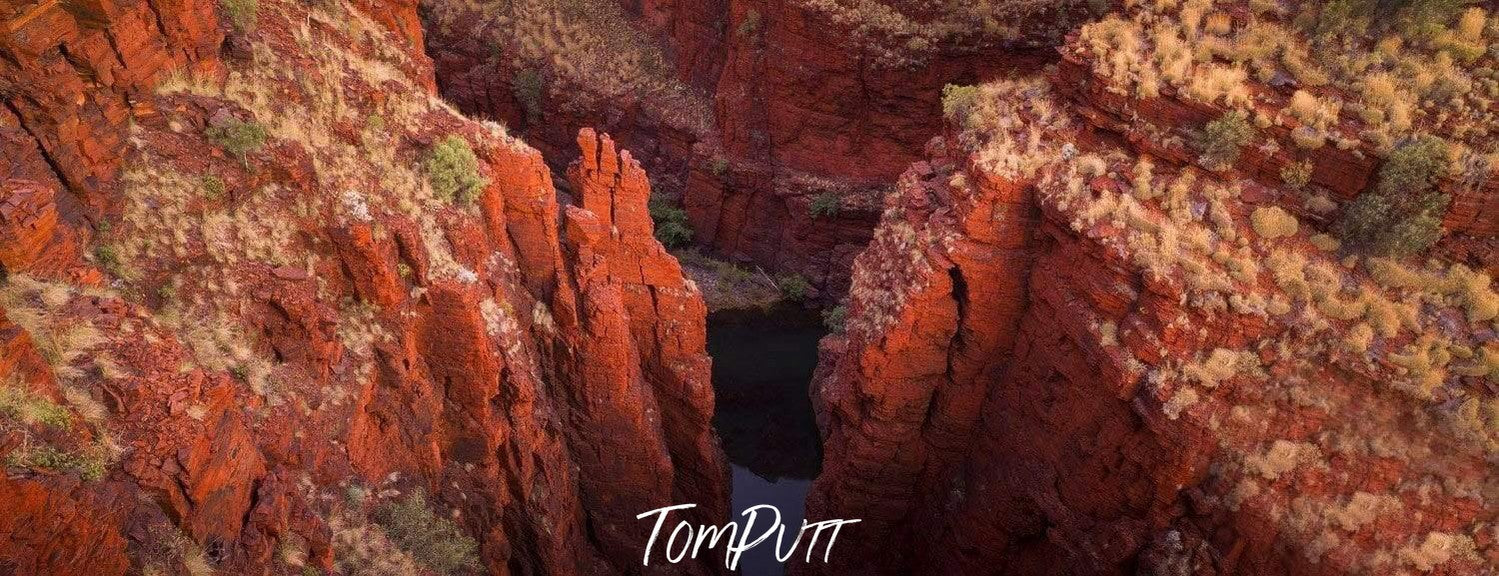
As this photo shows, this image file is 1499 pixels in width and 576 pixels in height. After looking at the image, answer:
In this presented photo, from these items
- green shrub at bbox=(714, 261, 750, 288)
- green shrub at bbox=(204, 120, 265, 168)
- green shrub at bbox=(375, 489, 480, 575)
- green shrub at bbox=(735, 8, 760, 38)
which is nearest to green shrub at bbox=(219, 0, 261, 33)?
green shrub at bbox=(204, 120, 265, 168)

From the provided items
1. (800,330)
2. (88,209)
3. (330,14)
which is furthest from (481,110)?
(88,209)

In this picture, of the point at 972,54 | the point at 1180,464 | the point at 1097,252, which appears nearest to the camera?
the point at 1180,464

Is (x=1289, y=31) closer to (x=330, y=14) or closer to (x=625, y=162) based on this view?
(x=625, y=162)

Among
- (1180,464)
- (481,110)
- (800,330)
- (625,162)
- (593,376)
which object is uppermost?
(625,162)

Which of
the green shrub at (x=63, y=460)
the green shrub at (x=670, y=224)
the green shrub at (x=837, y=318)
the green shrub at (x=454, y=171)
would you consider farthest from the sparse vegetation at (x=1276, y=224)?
the green shrub at (x=670, y=224)

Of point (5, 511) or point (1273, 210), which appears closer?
point (5, 511)

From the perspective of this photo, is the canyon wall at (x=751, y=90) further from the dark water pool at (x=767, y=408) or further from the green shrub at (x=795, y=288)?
the dark water pool at (x=767, y=408)
